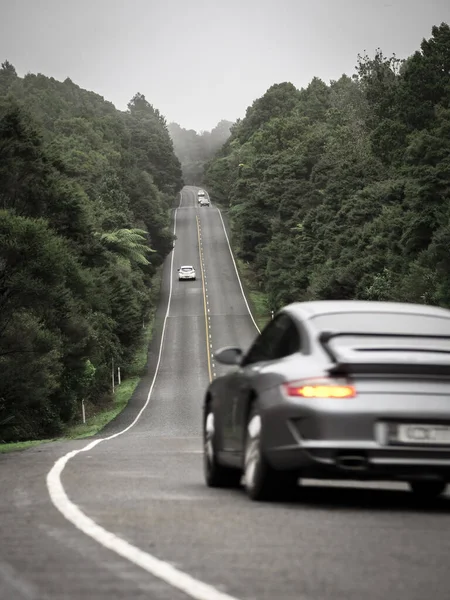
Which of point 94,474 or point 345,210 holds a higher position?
point 345,210

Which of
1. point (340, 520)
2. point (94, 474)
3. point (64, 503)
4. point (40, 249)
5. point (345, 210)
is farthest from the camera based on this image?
point (345, 210)

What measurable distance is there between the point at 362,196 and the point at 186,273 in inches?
1419

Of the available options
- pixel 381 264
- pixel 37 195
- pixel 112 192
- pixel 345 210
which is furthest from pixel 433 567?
pixel 112 192

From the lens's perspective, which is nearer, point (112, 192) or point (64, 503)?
point (64, 503)

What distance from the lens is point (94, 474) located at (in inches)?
A: 519

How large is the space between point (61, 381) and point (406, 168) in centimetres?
3572

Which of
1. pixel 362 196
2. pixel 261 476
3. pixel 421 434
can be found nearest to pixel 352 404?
pixel 421 434

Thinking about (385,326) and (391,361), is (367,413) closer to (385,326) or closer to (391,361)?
(391,361)

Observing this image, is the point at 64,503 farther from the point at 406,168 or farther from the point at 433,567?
the point at 406,168

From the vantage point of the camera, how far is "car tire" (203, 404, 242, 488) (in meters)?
11.6

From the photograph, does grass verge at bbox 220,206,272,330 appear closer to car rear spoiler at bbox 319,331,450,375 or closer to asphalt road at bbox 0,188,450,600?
asphalt road at bbox 0,188,450,600

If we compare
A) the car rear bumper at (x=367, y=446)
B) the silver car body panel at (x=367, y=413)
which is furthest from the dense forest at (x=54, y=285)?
the car rear bumper at (x=367, y=446)

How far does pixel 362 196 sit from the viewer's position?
92.9 metres

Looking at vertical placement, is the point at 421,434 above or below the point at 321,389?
below
